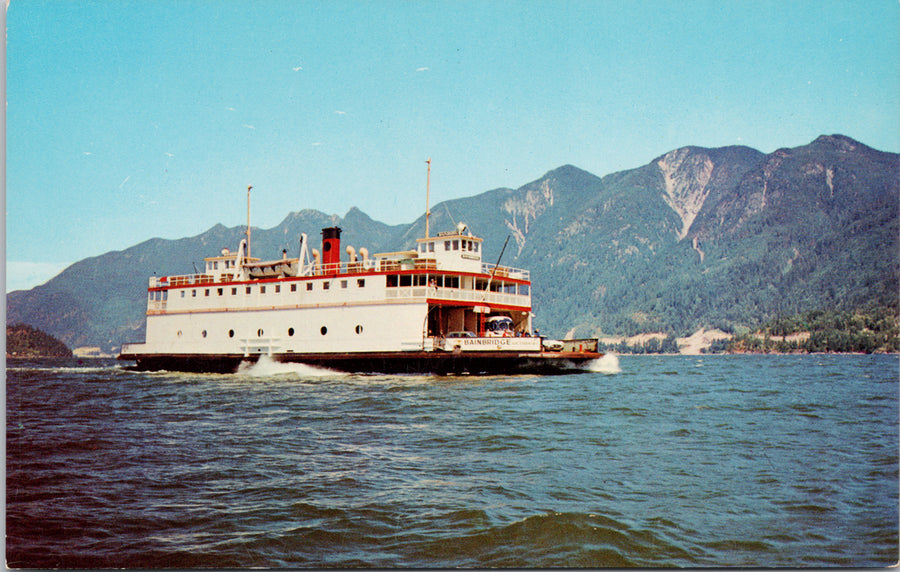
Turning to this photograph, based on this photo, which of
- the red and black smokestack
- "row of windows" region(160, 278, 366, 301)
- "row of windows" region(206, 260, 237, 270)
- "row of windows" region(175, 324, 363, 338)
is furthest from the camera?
"row of windows" region(206, 260, 237, 270)

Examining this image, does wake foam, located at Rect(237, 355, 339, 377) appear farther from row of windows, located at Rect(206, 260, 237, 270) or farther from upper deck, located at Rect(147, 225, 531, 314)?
row of windows, located at Rect(206, 260, 237, 270)

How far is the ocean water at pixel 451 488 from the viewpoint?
7543 mm

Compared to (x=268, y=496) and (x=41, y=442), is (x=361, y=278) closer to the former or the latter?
(x=41, y=442)

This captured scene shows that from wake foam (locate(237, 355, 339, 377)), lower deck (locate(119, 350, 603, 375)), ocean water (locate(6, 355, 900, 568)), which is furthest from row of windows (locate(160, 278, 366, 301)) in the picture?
ocean water (locate(6, 355, 900, 568))

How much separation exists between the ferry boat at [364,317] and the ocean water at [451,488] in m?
9.40

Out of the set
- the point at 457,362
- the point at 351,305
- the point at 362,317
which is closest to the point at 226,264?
the point at 351,305

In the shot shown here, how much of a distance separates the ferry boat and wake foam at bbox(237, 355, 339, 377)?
262 millimetres

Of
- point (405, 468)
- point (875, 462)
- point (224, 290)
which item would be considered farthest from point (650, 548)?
point (224, 290)

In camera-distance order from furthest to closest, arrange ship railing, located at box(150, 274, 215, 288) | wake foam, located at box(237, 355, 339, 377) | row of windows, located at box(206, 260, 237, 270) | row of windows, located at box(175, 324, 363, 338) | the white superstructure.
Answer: row of windows, located at box(206, 260, 237, 270), ship railing, located at box(150, 274, 215, 288), row of windows, located at box(175, 324, 363, 338), wake foam, located at box(237, 355, 339, 377), the white superstructure

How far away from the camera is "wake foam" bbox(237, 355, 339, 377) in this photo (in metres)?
27.0

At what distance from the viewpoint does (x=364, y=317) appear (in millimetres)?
27516

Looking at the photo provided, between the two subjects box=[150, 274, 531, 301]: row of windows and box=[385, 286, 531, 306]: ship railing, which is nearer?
box=[385, 286, 531, 306]: ship railing

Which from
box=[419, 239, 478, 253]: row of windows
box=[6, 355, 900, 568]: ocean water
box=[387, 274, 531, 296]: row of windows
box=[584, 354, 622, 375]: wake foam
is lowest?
box=[6, 355, 900, 568]: ocean water

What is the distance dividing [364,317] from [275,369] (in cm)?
434
